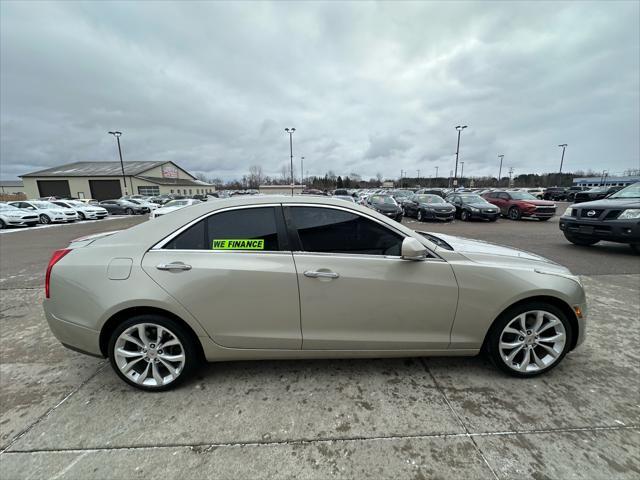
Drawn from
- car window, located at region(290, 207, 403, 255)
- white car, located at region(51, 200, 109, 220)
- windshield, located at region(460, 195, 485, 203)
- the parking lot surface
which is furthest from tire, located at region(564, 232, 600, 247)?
white car, located at region(51, 200, 109, 220)

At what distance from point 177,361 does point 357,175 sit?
105 metres

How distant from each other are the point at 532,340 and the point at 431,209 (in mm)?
13448

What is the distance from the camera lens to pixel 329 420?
2.07 meters

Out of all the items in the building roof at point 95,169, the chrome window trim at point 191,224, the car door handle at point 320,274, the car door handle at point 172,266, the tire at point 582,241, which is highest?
the building roof at point 95,169

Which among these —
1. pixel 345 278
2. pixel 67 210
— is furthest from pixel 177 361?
pixel 67 210

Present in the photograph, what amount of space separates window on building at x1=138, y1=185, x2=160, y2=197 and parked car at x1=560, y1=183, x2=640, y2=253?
57.6m

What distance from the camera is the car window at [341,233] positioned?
2.34 m

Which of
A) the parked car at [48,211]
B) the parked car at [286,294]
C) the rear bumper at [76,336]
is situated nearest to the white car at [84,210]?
the parked car at [48,211]

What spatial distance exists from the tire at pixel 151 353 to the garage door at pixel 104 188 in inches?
2210

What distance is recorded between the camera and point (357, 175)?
10338 cm

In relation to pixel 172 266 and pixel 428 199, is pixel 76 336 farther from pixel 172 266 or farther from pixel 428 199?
pixel 428 199

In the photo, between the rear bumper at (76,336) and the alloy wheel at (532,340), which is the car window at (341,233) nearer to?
the alloy wheel at (532,340)

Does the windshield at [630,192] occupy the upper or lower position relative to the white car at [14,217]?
upper

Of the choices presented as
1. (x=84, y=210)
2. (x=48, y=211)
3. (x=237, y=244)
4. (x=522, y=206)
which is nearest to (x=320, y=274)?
(x=237, y=244)
